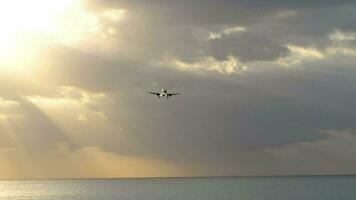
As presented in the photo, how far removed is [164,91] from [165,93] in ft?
4.81

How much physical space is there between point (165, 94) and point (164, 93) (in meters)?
0.34

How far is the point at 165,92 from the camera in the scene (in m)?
152

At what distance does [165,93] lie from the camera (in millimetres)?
152625

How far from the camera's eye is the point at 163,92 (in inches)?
5969

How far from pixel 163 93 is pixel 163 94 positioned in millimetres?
906

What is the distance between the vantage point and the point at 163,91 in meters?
151

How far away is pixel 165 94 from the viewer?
15338 cm

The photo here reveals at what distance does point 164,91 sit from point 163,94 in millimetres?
3092

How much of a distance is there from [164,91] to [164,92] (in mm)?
267

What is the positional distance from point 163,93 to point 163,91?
2.54 metres

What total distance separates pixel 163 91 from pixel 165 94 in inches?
103

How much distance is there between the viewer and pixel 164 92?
15138 cm
